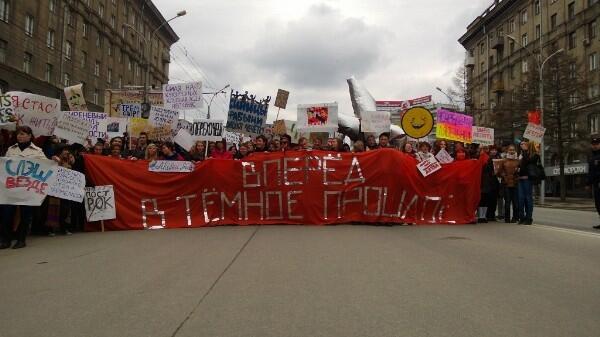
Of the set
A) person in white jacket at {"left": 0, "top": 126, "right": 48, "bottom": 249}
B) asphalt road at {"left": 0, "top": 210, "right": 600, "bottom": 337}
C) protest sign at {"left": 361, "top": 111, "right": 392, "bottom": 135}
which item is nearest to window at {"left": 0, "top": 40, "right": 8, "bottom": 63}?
protest sign at {"left": 361, "top": 111, "right": 392, "bottom": 135}

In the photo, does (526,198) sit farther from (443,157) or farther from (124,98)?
(124,98)

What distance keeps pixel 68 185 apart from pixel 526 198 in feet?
30.6

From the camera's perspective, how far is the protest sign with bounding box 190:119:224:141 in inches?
617

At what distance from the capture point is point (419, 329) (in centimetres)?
407

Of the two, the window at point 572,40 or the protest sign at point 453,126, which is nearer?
the protest sign at point 453,126

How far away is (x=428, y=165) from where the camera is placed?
1195 cm

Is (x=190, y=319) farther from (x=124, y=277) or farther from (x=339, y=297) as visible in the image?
(x=124, y=277)

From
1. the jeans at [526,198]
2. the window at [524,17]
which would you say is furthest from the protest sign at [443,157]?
the window at [524,17]

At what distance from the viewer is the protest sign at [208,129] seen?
1567 cm

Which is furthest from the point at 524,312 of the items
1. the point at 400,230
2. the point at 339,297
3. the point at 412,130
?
the point at 412,130

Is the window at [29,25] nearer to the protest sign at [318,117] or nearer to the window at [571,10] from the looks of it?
the protest sign at [318,117]

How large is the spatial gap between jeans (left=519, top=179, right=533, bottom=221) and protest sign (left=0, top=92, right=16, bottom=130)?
1031cm

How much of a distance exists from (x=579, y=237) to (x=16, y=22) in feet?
123

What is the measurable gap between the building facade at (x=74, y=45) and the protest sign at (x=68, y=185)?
28604 millimetres
